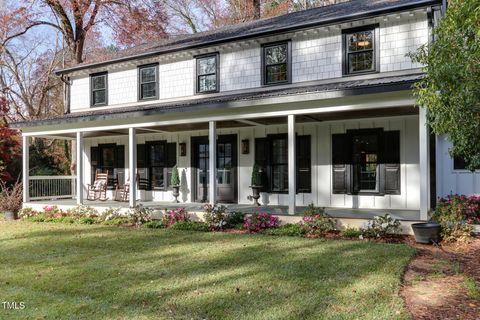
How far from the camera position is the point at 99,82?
47.2 feet

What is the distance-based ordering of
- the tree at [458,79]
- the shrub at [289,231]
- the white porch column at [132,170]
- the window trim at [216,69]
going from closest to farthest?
the tree at [458,79] < the shrub at [289,231] < the white porch column at [132,170] < the window trim at [216,69]

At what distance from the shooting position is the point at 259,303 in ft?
14.0

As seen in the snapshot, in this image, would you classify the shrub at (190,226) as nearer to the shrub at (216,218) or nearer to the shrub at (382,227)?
the shrub at (216,218)

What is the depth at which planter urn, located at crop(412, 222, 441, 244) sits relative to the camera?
7.09 meters

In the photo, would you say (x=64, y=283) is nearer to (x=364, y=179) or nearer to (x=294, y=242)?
(x=294, y=242)

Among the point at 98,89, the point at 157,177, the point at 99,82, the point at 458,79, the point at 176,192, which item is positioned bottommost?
the point at 176,192

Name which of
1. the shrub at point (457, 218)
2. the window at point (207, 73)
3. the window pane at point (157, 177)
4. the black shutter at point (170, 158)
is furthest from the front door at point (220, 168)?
the shrub at point (457, 218)

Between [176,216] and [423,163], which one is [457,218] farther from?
[176,216]

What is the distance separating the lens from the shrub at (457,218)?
281 inches

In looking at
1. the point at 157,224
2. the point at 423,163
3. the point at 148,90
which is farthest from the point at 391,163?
the point at 148,90

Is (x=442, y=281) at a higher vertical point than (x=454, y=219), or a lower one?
lower

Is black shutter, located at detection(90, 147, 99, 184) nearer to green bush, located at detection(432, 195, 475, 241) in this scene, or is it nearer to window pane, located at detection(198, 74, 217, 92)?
window pane, located at detection(198, 74, 217, 92)

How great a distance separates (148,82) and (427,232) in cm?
988

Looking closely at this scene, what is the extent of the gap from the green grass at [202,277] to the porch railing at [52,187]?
6.30 meters
